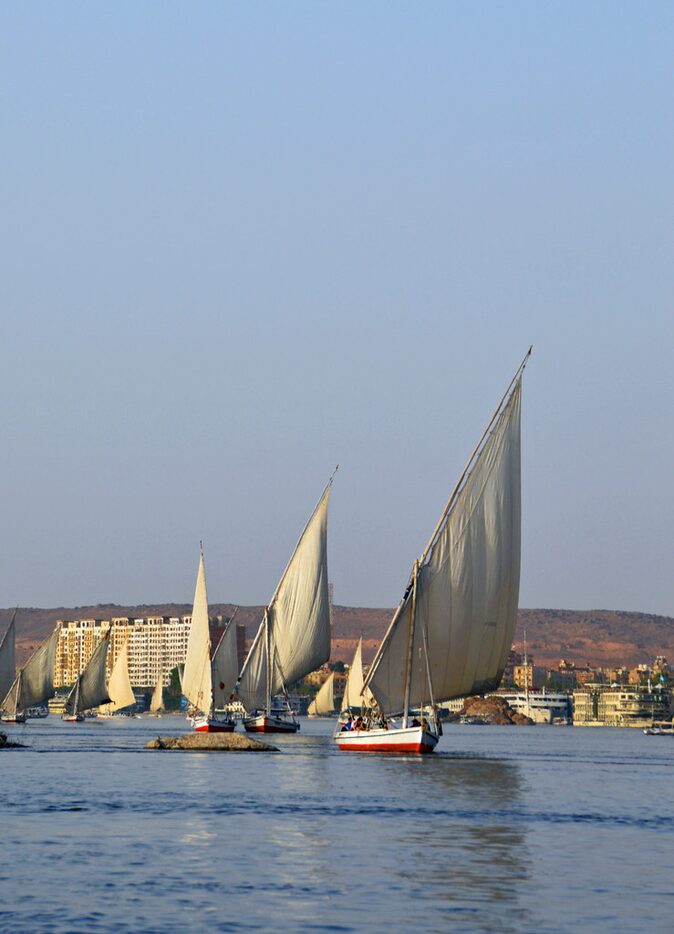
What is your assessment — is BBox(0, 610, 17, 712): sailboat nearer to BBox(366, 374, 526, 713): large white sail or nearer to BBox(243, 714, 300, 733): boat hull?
BBox(243, 714, 300, 733): boat hull

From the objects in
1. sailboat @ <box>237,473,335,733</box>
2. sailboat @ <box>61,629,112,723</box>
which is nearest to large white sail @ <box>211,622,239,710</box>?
sailboat @ <box>237,473,335,733</box>

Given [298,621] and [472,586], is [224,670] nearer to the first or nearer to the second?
[298,621]

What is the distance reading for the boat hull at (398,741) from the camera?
3401 inches

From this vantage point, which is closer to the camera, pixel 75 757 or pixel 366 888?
pixel 366 888

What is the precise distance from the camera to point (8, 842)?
41219mm

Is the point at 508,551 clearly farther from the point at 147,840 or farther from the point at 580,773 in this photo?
the point at 147,840

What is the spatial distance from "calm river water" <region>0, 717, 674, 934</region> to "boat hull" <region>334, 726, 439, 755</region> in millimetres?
12322

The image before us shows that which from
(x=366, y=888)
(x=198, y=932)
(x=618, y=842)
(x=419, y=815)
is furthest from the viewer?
(x=419, y=815)

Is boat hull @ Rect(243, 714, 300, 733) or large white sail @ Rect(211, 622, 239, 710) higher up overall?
large white sail @ Rect(211, 622, 239, 710)

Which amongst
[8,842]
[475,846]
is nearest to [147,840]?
[8,842]

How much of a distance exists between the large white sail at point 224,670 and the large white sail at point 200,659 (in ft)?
2.09

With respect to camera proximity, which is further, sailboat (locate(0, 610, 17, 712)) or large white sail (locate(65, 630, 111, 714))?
large white sail (locate(65, 630, 111, 714))

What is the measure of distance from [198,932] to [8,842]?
14103mm

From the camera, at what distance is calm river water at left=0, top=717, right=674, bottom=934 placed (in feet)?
99.4
